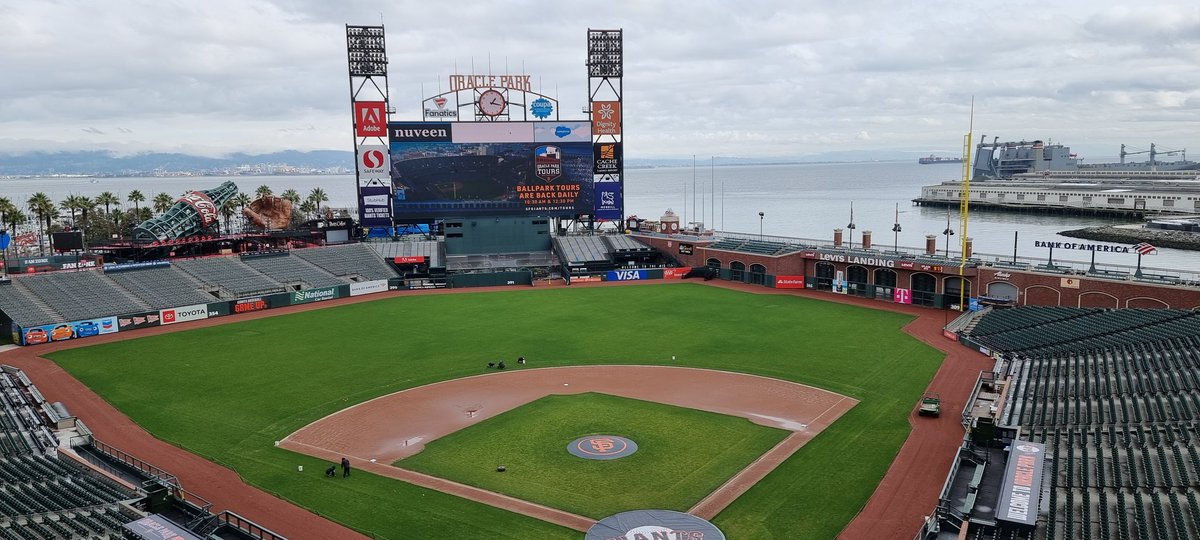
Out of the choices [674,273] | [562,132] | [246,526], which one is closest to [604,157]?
[562,132]

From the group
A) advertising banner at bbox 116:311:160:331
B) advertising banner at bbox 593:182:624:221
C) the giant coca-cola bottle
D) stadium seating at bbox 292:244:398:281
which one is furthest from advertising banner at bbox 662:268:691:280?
advertising banner at bbox 116:311:160:331

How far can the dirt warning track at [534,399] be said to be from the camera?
29625 millimetres

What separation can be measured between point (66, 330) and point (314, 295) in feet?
68.2

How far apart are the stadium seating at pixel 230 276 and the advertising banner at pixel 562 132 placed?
110 ft

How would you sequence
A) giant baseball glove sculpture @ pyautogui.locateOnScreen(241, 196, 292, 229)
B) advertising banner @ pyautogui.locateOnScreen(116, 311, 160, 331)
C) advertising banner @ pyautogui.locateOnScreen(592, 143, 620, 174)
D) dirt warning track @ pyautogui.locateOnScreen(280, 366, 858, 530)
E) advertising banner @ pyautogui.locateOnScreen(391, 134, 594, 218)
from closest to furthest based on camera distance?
dirt warning track @ pyautogui.locateOnScreen(280, 366, 858, 530) → advertising banner @ pyautogui.locateOnScreen(116, 311, 160, 331) → advertising banner @ pyautogui.locateOnScreen(391, 134, 594, 218) → giant baseball glove sculpture @ pyautogui.locateOnScreen(241, 196, 292, 229) → advertising banner @ pyautogui.locateOnScreen(592, 143, 620, 174)

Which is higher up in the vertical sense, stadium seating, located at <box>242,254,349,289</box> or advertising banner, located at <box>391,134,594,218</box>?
advertising banner, located at <box>391,134,594,218</box>

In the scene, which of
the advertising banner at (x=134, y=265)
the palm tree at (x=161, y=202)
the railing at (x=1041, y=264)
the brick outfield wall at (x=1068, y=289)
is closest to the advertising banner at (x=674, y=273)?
the railing at (x=1041, y=264)

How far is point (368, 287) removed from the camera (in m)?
77.8

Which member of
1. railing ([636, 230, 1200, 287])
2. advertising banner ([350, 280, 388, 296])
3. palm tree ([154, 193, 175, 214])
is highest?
palm tree ([154, 193, 175, 214])

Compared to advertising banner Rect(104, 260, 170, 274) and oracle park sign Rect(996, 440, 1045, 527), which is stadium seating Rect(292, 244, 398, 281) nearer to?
advertising banner Rect(104, 260, 170, 274)

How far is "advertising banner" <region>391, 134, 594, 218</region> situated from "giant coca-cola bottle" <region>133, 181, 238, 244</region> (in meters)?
19.5

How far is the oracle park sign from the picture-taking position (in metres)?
21.7

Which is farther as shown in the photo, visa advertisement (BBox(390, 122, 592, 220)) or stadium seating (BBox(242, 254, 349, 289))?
visa advertisement (BBox(390, 122, 592, 220))

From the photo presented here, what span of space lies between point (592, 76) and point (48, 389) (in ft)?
209
